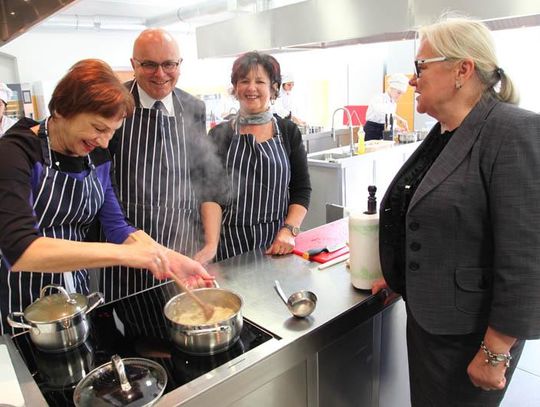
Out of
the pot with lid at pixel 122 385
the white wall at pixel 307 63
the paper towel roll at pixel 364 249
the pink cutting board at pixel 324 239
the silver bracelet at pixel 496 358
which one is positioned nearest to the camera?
the pot with lid at pixel 122 385

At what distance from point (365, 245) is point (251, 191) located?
61cm

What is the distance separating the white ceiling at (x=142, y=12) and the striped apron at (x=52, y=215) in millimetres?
4101

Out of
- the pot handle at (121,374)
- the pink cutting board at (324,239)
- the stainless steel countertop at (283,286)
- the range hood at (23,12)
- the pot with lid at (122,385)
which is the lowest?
the stainless steel countertop at (283,286)

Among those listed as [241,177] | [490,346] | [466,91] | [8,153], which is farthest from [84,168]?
[490,346]

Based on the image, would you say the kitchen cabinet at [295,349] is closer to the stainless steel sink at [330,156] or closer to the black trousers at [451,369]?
the black trousers at [451,369]

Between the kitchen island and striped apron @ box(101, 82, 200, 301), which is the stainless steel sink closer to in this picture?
striped apron @ box(101, 82, 200, 301)

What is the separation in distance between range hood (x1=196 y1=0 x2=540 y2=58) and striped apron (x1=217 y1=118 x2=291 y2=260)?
5.80 ft

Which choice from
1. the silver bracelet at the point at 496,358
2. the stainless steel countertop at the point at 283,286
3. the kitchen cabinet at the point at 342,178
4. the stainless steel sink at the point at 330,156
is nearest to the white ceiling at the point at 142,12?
the stainless steel sink at the point at 330,156

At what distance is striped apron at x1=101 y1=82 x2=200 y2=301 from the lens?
1640mm

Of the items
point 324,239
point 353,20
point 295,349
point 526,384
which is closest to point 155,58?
point 324,239

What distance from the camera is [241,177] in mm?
1705

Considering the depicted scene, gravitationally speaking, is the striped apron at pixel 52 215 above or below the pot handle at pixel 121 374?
above

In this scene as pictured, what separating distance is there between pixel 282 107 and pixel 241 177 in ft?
15.4

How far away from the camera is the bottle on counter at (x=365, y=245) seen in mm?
1207
